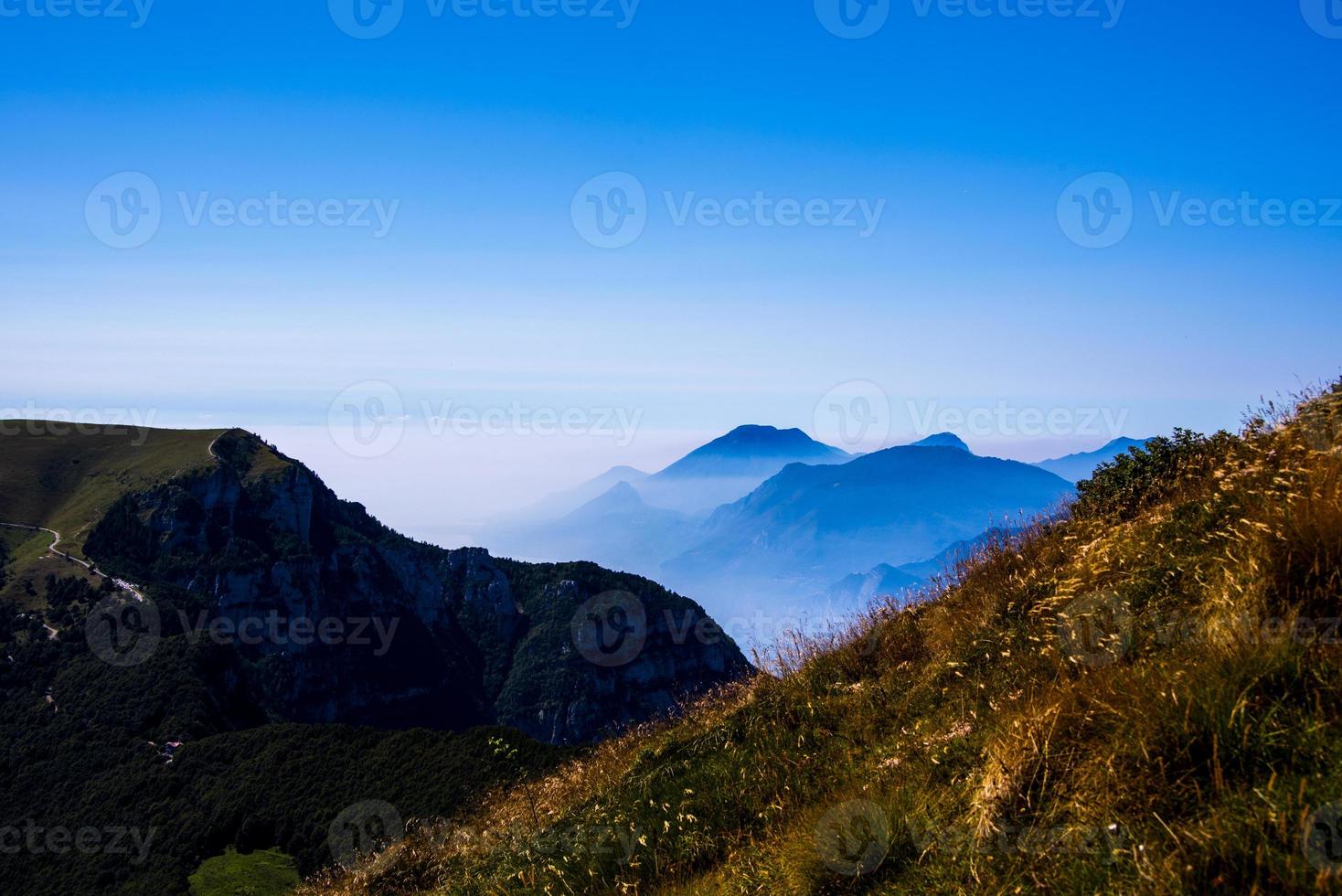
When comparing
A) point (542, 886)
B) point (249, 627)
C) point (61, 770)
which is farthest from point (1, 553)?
point (542, 886)

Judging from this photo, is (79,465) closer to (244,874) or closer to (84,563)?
(84,563)

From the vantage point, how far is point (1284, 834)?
3.28 m

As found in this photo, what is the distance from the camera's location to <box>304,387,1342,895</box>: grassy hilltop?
382 centimetres

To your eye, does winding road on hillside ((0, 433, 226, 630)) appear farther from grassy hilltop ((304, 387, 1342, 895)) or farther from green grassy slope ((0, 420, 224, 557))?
grassy hilltop ((304, 387, 1342, 895))

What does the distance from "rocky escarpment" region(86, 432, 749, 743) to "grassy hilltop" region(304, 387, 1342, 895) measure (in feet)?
397

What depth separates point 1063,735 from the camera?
475 cm

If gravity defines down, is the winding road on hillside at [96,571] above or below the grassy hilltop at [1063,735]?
below

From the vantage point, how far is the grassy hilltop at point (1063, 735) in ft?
12.5

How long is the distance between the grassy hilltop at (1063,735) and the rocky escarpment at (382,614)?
121 meters

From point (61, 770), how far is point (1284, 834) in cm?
11427

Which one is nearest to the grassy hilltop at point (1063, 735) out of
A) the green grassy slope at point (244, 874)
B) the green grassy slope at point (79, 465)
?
the green grassy slope at point (244, 874)

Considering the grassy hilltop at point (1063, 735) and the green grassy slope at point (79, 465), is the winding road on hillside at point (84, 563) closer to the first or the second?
the green grassy slope at point (79, 465)

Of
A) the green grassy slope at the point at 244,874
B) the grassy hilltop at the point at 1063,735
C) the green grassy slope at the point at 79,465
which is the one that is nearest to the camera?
the grassy hilltop at the point at 1063,735

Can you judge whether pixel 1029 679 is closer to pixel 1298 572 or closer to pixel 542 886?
pixel 1298 572
